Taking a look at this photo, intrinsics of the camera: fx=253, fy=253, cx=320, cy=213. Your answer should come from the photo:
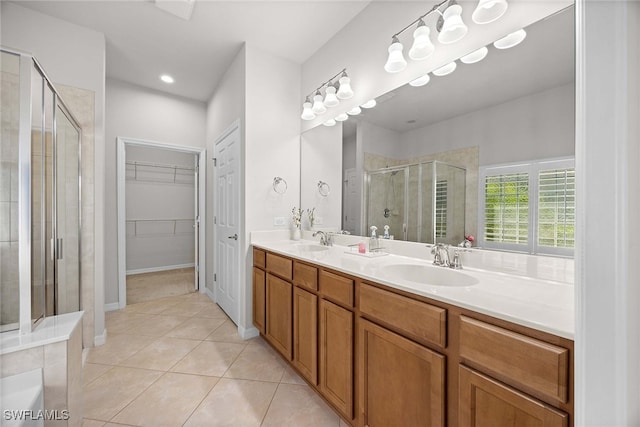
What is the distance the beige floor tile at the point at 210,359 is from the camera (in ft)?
6.31

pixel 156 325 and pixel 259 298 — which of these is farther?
pixel 156 325

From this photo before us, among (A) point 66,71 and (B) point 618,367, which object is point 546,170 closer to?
(B) point 618,367

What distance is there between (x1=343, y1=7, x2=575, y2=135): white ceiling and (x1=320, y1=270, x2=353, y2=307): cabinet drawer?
1106mm

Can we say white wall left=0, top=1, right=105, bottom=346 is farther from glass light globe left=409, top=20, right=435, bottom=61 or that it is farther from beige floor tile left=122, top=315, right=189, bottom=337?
glass light globe left=409, top=20, right=435, bottom=61

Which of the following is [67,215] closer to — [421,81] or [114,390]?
[114,390]

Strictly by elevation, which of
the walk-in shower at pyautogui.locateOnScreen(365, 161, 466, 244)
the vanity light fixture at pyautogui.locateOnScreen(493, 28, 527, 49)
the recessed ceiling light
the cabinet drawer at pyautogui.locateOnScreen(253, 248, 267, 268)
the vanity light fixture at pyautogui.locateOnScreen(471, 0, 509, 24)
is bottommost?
the cabinet drawer at pyautogui.locateOnScreen(253, 248, 267, 268)

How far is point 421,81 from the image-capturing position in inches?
63.3

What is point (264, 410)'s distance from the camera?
60.5 inches

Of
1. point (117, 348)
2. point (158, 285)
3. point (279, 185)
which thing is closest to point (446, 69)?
point (279, 185)

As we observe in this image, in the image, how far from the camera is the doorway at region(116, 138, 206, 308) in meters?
4.51

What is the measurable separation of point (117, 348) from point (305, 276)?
1.94 metres

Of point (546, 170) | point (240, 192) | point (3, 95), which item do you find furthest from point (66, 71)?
point (546, 170)

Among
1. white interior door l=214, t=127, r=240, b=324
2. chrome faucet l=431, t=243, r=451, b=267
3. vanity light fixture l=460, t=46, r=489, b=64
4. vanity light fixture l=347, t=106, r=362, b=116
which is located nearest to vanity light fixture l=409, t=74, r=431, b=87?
vanity light fixture l=460, t=46, r=489, b=64

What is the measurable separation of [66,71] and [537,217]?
143 inches
